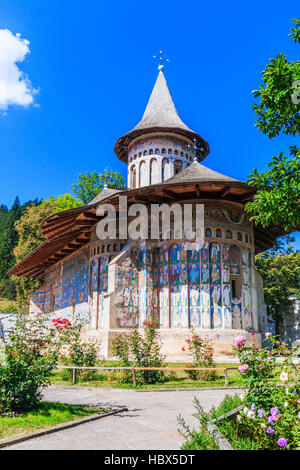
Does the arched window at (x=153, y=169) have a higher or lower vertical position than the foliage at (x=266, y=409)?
higher

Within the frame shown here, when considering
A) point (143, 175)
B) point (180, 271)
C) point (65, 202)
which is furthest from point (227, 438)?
point (65, 202)

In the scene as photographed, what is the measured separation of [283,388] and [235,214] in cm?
1042

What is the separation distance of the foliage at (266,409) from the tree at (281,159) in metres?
2.88

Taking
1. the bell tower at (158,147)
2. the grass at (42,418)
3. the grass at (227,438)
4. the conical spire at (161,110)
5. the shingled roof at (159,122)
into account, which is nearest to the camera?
the grass at (227,438)

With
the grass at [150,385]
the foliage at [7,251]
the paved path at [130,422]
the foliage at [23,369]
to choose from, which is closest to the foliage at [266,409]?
the paved path at [130,422]

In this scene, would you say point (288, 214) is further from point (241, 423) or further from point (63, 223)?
point (63, 223)

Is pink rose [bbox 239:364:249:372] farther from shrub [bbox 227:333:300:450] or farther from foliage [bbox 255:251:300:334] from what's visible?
foliage [bbox 255:251:300:334]

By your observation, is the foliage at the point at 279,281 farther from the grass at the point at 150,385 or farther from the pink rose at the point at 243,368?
the pink rose at the point at 243,368

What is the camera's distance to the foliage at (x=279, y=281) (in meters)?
26.3

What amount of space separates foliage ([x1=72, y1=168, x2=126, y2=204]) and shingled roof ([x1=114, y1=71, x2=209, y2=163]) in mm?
12992

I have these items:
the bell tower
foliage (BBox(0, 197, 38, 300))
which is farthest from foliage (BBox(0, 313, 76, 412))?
foliage (BBox(0, 197, 38, 300))

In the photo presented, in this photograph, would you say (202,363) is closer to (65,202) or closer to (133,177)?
(133,177)

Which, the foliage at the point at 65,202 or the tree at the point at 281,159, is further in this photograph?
the foliage at the point at 65,202

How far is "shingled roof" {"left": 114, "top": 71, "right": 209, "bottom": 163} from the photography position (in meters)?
21.2
